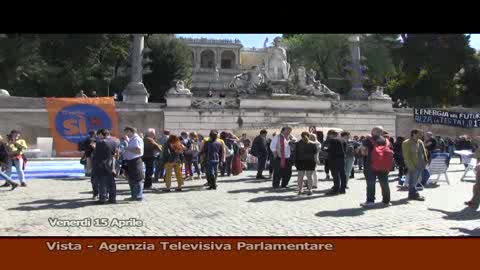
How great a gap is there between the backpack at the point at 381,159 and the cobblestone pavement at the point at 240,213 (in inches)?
29.5

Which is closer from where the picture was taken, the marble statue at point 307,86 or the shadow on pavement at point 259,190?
the shadow on pavement at point 259,190

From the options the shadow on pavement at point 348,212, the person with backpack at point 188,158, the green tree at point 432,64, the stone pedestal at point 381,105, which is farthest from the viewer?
the green tree at point 432,64

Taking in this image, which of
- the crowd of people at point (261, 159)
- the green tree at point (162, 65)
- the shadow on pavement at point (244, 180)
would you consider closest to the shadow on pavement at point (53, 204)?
the crowd of people at point (261, 159)

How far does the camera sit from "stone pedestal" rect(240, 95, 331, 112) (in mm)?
30562

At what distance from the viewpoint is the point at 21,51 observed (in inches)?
1336

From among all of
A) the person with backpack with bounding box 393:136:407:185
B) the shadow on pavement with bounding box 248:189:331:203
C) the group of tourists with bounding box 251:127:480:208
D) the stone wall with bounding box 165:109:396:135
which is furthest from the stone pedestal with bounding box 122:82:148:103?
the shadow on pavement with bounding box 248:189:331:203

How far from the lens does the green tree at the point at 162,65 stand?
134ft

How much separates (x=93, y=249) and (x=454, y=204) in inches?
277

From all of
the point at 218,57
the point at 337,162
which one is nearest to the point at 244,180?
the point at 337,162

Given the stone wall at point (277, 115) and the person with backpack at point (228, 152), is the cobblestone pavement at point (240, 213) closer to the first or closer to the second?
the person with backpack at point (228, 152)

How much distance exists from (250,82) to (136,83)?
21.8 feet

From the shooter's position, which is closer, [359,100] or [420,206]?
[420,206]

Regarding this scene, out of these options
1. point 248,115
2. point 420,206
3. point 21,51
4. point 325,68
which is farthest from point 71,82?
point 420,206
